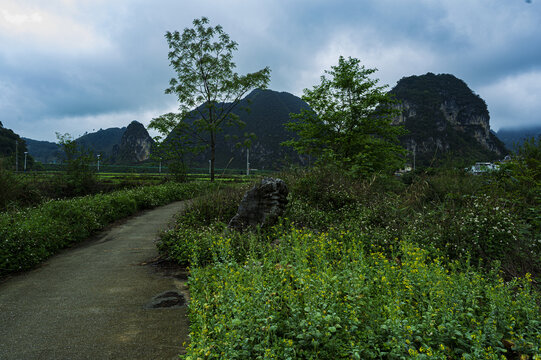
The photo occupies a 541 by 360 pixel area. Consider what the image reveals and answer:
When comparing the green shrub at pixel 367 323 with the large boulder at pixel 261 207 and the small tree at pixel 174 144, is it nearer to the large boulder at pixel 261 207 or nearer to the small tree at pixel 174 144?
the large boulder at pixel 261 207

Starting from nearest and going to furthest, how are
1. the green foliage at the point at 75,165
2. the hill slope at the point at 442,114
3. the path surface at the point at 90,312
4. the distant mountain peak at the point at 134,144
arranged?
the path surface at the point at 90,312, the green foliage at the point at 75,165, the hill slope at the point at 442,114, the distant mountain peak at the point at 134,144

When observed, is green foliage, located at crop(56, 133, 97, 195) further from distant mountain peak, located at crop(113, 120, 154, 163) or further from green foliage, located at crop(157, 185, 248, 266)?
distant mountain peak, located at crop(113, 120, 154, 163)

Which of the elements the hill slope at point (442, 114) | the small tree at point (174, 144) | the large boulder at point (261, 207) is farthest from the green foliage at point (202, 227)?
the hill slope at point (442, 114)

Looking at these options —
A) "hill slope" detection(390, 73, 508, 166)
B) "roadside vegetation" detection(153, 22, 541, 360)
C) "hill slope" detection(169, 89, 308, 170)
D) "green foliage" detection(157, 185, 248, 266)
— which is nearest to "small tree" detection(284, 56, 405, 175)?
"roadside vegetation" detection(153, 22, 541, 360)

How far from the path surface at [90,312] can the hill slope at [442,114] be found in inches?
4182

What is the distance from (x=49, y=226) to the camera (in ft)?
19.9

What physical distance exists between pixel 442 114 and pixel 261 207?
12628cm

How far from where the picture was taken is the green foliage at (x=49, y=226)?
500 cm

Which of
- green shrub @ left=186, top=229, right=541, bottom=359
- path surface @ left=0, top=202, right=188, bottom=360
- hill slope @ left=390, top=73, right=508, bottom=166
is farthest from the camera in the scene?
hill slope @ left=390, top=73, right=508, bottom=166

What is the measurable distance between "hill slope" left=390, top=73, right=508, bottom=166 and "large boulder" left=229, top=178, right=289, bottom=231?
103118 mm

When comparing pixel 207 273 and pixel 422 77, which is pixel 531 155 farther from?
pixel 422 77

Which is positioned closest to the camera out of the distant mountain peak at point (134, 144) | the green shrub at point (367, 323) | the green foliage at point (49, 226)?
the green shrub at point (367, 323)

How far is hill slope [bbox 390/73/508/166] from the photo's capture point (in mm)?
99000

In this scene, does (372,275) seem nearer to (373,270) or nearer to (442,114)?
(373,270)
